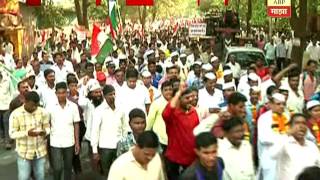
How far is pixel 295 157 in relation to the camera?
242 inches

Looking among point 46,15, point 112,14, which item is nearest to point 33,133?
point 112,14

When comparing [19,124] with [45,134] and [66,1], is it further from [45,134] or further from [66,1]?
[66,1]

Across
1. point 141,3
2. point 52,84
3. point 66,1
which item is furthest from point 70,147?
point 66,1

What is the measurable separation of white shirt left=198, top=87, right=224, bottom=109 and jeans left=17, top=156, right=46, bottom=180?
2242 millimetres

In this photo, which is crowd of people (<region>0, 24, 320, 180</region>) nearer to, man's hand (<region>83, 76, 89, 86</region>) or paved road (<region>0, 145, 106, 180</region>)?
man's hand (<region>83, 76, 89, 86</region>)

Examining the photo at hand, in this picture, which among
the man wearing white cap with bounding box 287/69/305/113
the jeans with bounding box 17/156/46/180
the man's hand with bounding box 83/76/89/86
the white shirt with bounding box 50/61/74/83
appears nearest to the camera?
the jeans with bounding box 17/156/46/180

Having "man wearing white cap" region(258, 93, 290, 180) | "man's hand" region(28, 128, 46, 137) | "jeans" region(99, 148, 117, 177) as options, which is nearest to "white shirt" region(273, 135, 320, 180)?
"man wearing white cap" region(258, 93, 290, 180)

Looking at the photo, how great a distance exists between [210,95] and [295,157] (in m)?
3.29

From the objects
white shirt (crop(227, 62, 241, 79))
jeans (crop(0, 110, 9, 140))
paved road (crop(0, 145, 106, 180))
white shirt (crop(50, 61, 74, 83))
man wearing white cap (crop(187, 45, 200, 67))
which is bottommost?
paved road (crop(0, 145, 106, 180))

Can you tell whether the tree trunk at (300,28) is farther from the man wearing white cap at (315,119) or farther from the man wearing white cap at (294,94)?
the man wearing white cap at (315,119)

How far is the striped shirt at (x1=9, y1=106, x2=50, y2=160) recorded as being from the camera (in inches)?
317

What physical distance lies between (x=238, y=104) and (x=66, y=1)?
44974 millimetres

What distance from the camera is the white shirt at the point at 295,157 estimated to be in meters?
6.13

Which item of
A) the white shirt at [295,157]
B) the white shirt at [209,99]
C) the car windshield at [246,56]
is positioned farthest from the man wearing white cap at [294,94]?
the car windshield at [246,56]
